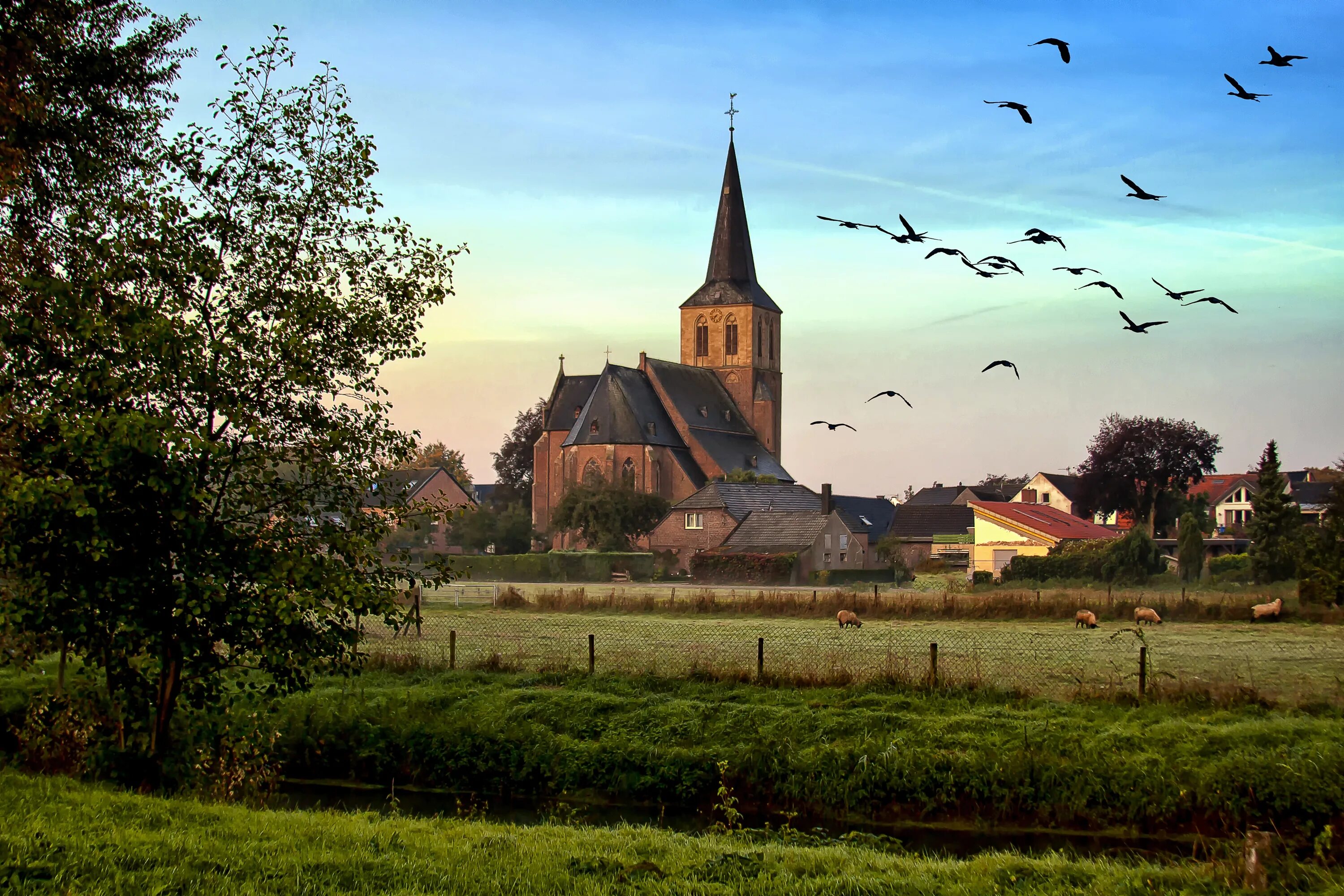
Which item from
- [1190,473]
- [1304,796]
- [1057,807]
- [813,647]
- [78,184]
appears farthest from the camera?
[1190,473]

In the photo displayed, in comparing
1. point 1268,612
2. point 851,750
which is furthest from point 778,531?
point 851,750

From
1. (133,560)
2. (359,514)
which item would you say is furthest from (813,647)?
(133,560)

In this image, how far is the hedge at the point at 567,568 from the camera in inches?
2530

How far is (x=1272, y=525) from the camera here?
48125 millimetres

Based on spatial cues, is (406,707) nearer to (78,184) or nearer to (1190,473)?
(78,184)

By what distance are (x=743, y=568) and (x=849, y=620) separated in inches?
1158

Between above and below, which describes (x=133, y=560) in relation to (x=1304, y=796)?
above

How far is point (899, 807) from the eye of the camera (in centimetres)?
1462

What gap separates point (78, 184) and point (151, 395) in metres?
5.42

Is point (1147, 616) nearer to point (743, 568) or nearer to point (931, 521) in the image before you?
point (743, 568)

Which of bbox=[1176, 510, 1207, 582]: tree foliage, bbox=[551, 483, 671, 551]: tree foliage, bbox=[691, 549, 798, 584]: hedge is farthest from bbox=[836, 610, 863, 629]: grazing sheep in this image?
bbox=[551, 483, 671, 551]: tree foliage

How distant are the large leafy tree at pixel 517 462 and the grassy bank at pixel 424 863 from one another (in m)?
88.5

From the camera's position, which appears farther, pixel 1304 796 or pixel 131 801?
pixel 1304 796

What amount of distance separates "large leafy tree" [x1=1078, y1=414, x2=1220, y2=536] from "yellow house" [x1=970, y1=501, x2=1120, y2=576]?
12.4 meters
